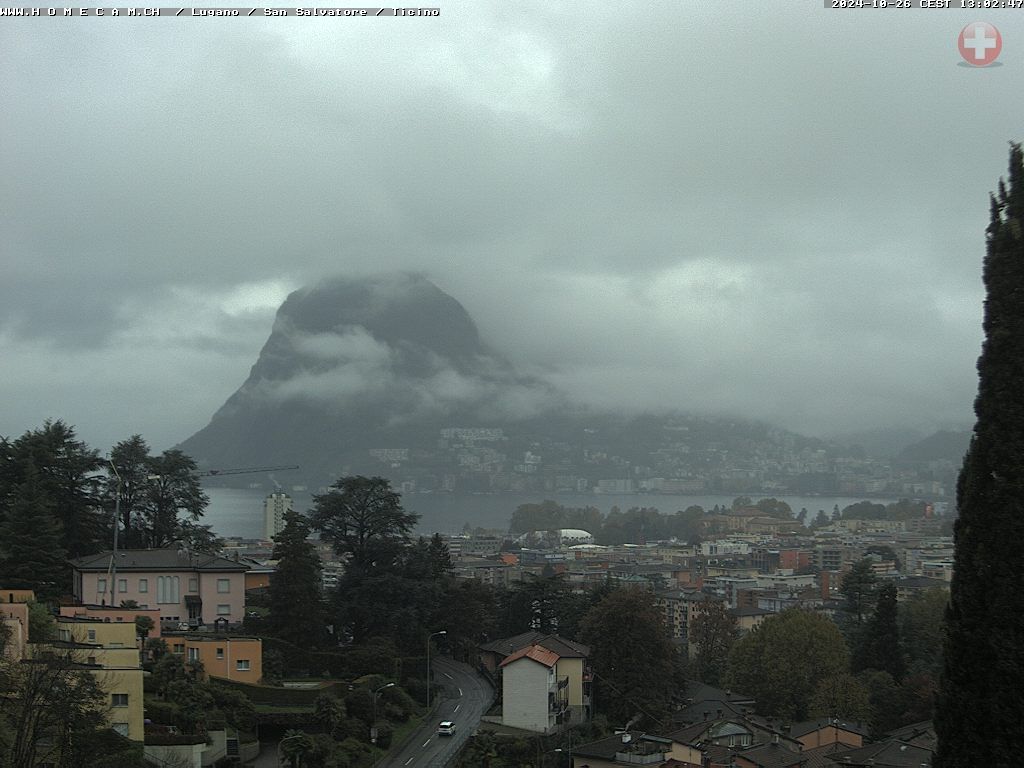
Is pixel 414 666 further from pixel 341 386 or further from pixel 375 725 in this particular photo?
pixel 341 386

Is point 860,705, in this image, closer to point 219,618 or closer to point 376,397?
point 219,618

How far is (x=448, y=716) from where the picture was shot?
22281 mm

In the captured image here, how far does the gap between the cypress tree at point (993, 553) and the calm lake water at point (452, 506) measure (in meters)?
112

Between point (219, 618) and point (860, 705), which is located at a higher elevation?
point (219, 618)

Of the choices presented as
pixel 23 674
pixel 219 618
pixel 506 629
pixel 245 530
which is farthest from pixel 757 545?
pixel 23 674

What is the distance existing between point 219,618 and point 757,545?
88.1m

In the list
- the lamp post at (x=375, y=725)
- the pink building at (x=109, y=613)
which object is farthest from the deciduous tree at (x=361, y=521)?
the pink building at (x=109, y=613)

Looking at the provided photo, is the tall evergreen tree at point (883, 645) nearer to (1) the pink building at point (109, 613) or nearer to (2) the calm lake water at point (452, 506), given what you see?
(1) the pink building at point (109, 613)

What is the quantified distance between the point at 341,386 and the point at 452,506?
29691 millimetres

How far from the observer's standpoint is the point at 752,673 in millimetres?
26562

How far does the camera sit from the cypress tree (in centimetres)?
744

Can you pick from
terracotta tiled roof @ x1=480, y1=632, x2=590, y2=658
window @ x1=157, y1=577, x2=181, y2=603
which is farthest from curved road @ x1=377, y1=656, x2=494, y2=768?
window @ x1=157, y1=577, x2=181, y2=603

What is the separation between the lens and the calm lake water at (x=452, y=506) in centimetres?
13700

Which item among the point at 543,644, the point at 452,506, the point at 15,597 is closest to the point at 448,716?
the point at 543,644
